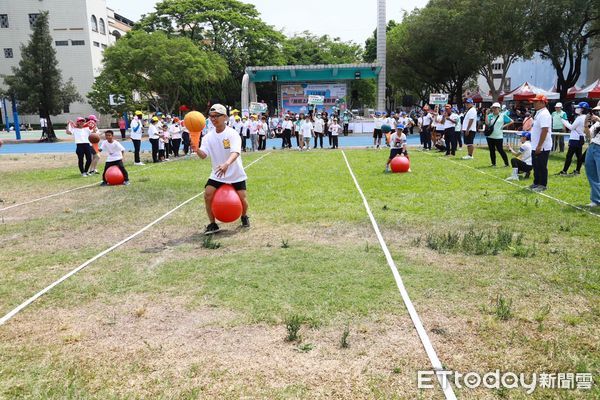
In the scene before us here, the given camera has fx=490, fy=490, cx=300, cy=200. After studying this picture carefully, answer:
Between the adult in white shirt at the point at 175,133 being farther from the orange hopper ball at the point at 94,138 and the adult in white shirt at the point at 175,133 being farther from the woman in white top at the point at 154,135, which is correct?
the orange hopper ball at the point at 94,138

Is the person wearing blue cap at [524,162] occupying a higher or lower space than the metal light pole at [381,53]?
lower

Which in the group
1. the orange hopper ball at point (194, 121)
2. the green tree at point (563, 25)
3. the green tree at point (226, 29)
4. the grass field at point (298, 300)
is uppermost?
the green tree at point (226, 29)

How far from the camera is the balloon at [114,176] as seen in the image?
43.4ft

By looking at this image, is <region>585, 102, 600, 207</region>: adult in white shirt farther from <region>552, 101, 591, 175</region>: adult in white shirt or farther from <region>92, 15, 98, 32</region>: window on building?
<region>92, 15, 98, 32</region>: window on building

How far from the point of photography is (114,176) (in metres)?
13.2

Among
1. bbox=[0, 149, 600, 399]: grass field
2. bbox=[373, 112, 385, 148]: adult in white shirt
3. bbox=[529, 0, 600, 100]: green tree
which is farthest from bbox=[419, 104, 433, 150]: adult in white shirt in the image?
bbox=[529, 0, 600, 100]: green tree

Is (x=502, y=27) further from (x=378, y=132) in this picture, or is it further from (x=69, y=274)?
(x=69, y=274)

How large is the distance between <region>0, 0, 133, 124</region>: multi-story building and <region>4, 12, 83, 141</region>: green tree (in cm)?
1985

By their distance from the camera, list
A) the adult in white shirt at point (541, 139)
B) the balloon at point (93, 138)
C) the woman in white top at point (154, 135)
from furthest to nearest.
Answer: the woman in white top at point (154, 135)
the balloon at point (93, 138)
the adult in white shirt at point (541, 139)

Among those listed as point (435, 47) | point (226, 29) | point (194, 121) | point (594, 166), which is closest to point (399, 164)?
point (594, 166)

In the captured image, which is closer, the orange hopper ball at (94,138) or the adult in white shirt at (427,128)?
the orange hopper ball at (94,138)

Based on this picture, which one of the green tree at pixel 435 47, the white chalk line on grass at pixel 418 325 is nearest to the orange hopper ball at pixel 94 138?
the white chalk line on grass at pixel 418 325

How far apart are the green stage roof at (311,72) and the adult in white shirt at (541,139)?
97.8 ft

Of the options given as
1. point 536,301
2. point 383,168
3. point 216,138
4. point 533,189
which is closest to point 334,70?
point 383,168
